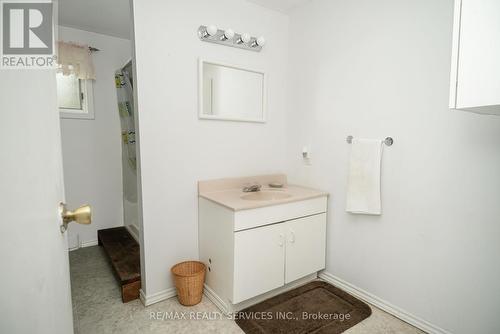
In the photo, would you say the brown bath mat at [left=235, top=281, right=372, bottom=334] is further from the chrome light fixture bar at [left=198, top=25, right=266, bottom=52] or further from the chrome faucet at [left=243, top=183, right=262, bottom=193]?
the chrome light fixture bar at [left=198, top=25, right=266, bottom=52]

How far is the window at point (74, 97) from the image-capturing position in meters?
2.74

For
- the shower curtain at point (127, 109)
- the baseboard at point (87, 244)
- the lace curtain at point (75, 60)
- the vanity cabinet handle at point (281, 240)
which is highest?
the lace curtain at point (75, 60)

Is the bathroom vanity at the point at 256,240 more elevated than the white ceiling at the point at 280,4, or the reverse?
the white ceiling at the point at 280,4

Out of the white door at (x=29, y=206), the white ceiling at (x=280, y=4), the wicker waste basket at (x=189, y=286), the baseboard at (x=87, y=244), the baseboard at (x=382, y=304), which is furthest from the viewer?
the baseboard at (x=87, y=244)

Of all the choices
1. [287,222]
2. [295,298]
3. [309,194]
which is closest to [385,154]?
[309,194]

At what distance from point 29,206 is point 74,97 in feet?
9.39

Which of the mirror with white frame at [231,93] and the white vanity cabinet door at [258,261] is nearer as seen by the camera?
the white vanity cabinet door at [258,261]

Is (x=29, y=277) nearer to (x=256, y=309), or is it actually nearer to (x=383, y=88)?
(x=256, y=309)

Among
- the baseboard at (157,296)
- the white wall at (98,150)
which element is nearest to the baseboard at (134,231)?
the white wall at (98,150)

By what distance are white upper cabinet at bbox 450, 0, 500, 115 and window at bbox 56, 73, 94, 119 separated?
3118 mm

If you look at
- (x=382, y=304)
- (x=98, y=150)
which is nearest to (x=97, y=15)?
(x=98, y=150)

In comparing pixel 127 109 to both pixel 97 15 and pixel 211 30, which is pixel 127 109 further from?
pixel 211 30

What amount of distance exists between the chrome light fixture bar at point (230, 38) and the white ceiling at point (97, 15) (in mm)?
738

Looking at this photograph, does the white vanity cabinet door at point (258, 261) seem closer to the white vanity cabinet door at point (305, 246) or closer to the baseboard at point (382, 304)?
the white vanity cabinet door at point (305, 246)
